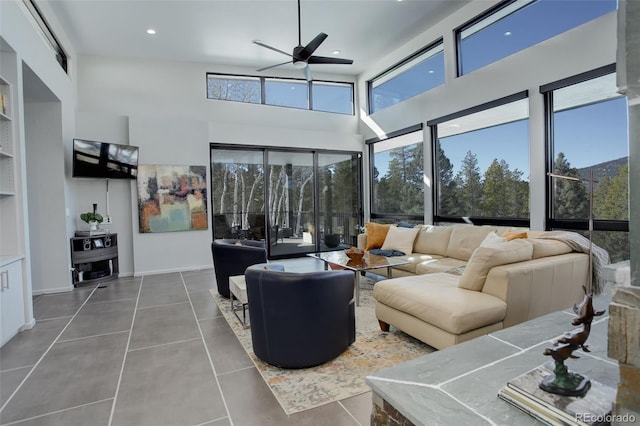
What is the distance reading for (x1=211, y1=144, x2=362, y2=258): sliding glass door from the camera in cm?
682

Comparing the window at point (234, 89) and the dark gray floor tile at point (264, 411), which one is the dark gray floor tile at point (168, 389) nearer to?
the dark gray floor tile at point (264, 411)

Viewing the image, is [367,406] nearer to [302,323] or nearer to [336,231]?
[302,323]

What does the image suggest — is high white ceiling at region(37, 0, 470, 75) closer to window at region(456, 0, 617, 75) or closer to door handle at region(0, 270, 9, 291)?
window at region(456, 0, 617, 75)

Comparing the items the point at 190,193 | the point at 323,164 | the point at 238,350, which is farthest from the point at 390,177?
the point at 238,350

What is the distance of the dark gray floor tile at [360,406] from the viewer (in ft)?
6.42

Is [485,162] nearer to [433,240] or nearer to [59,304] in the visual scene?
[433,240]

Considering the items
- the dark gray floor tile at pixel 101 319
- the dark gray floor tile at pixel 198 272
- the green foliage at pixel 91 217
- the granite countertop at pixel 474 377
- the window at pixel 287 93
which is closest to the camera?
the granite countertop at pixel 474 377

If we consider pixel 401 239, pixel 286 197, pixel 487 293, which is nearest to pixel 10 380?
pixel 487 293

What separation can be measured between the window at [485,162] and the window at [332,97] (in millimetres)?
2819

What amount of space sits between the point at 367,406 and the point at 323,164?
6.22m

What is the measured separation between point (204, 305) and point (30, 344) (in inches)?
65.8

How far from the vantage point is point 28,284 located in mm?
3447

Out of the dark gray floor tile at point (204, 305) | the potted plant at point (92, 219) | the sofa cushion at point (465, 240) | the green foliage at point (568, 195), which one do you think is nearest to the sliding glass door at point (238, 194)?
the potted plant at point (92, 219)

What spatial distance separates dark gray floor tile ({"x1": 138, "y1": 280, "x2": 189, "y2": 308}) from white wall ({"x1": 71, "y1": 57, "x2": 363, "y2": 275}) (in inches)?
37.1
